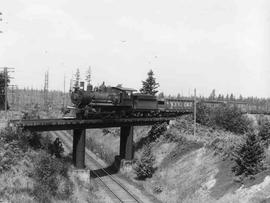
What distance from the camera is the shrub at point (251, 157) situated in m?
25.6

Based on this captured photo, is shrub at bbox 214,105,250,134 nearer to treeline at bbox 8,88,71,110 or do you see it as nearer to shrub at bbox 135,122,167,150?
shrub at bbox 135,122,167,150

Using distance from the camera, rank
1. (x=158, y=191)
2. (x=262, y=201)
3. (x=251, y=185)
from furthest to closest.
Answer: (x=158, y=191) → (x=251, y=185) → (x=262, y=201)

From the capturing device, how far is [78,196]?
89.6 ft

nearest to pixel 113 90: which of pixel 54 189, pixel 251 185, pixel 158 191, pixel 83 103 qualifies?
pixel 83 103

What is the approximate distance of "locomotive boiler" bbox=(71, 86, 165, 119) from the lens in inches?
1316

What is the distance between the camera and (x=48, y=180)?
25.8 m

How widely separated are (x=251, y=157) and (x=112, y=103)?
16.6 meters

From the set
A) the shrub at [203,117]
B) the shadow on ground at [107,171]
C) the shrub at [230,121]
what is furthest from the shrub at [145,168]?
the shrub at [230,121]

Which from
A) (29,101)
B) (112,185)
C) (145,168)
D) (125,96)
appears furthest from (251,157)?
(29,101)

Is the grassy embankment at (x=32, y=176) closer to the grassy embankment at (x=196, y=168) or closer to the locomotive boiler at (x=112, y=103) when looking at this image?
the locomotive boiler at (x=112, y=103)

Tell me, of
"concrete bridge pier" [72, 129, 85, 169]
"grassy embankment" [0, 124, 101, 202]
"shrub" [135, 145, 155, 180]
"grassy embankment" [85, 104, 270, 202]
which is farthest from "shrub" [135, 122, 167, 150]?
"grassy embankment" [0, 124, 101, 202]

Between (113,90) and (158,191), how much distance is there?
13663 millimetres

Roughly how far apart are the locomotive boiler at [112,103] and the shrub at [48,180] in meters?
6.38

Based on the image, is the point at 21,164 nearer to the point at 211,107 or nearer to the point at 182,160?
the point at 182,160
